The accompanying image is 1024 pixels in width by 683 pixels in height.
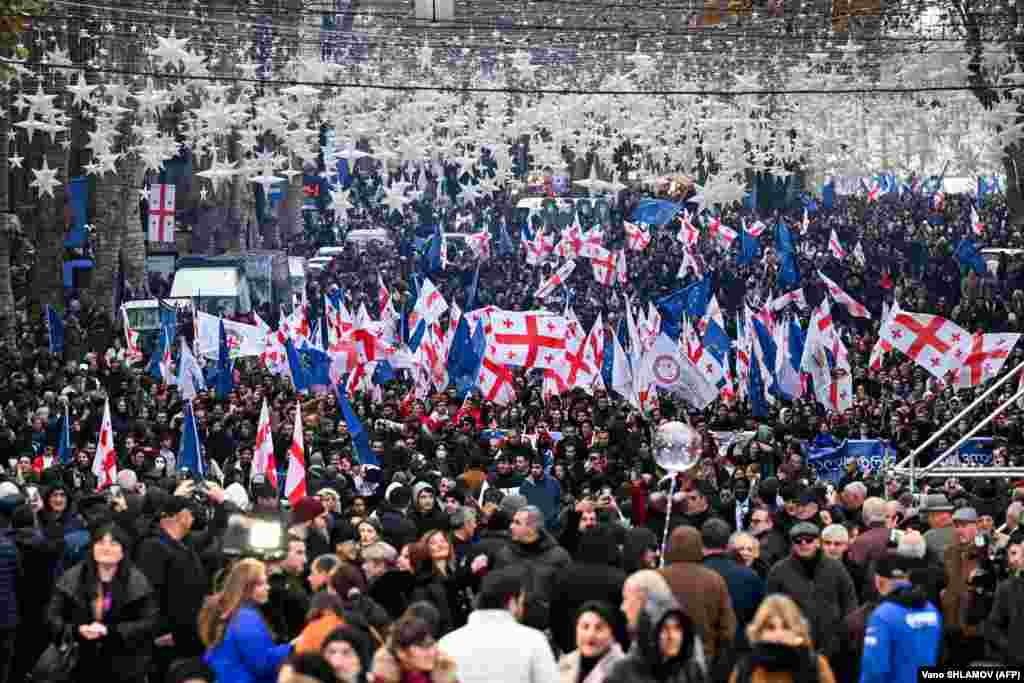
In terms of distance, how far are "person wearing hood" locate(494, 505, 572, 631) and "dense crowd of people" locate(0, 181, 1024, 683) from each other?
0.02 metres

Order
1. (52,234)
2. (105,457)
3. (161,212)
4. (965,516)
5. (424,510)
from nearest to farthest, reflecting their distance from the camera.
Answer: (965,516) < (424,510) < (105,457) < (52,234) < (161,212)

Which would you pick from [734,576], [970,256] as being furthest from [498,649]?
[970,256]

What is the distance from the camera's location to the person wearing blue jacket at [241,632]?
9.53 meters

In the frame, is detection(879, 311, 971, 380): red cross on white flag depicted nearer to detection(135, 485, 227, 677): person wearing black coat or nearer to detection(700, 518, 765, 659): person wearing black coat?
detection(700, 518, 765, 659): person wearing black coat

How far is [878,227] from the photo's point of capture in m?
62.4

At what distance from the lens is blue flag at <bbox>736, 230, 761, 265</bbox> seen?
48.1m

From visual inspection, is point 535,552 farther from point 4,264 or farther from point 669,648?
point 4,264

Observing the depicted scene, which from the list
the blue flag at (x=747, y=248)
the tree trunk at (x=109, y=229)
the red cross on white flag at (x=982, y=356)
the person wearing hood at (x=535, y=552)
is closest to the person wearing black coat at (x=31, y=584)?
the person wearing hood at (x=535, y=552)

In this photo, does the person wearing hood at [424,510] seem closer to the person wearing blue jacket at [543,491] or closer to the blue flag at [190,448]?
the person wearing blue jacket at [543,491]

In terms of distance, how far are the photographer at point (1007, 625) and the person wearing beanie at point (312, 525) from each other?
11.7 ft

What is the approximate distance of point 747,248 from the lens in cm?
4812

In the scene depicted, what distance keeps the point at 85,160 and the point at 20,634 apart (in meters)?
36.9

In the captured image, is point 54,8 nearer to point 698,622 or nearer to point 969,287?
point 969,287

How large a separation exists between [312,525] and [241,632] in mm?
3364
